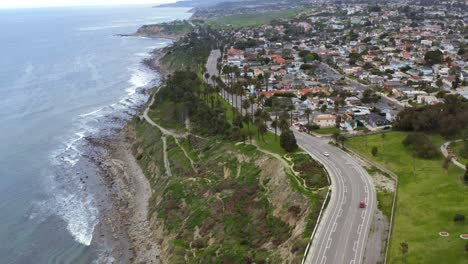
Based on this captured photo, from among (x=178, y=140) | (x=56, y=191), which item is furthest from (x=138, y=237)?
(x=178, y=140)

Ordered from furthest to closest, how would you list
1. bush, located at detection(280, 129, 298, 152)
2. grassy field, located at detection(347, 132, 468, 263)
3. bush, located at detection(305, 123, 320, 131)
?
1. bush, located at detection(305, 123, 320, 131)
2. bush, located at detection(280, 129, 298, 152)
3. grassy field, located at detection(347, 132, 468, 263)

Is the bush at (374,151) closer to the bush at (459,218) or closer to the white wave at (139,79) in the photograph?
the bush at (459,218)

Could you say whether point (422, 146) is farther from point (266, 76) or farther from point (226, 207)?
point (266, 76)

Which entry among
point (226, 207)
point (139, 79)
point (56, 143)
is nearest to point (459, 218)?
point (226, 207)

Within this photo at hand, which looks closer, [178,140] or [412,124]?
[412,124]

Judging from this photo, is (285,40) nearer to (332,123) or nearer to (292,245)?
(332,123)

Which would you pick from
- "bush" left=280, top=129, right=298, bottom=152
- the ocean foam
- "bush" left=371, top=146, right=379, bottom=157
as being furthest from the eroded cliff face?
"bush" left=371, top=146, right=379, bottom=157

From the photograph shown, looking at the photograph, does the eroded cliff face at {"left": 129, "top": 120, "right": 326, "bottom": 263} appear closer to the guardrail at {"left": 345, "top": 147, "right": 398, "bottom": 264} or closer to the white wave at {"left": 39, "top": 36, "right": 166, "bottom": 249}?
the guardrail at {"left": 345, "top": 147, "right": 398, "bottom": 264}
